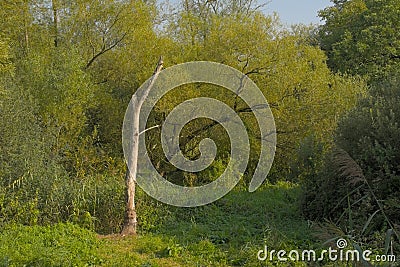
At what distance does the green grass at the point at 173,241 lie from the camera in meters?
6.00

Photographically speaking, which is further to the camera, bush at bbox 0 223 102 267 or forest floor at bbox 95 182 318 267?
forest floor at bbox 95 182 318 267

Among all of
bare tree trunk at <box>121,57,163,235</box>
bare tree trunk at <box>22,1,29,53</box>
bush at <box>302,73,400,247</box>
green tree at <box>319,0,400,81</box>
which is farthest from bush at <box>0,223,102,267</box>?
green tree at <box>319,0,400,81</box>

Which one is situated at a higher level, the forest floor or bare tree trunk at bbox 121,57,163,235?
bare tree trunk at bbox 121,57,163,235

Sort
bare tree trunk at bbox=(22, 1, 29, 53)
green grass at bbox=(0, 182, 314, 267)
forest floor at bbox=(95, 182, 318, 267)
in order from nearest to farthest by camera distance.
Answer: green grass at bbox=(0, 182, 314, 267)
forest floor at bbox=(95, 182, 318, 267)
bare tree trunk at bbox=(22, 1, 29, 53)

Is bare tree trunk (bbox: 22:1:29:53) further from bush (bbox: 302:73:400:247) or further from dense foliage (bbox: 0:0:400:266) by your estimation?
bush (bbox: 302:73:400:247)

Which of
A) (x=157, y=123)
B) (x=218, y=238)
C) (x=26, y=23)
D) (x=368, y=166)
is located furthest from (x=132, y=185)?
(x=26, y=23)

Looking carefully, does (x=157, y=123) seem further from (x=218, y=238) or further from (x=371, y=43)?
(x=371, y=43)

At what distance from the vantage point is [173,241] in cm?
695

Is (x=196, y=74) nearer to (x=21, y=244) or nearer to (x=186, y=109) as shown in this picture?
(x=186, y=109)

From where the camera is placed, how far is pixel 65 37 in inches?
503

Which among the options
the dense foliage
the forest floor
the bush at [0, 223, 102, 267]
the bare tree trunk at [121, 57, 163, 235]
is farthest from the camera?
the bare tree trunk at [121, 57, 163, 235]

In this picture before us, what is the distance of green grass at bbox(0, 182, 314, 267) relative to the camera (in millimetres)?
6004

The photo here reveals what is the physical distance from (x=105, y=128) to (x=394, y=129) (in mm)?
8081

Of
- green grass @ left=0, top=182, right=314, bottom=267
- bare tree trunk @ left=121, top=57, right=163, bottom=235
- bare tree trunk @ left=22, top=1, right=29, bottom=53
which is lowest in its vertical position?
green grass @ left=0, top=182, right=314, bottom=267
